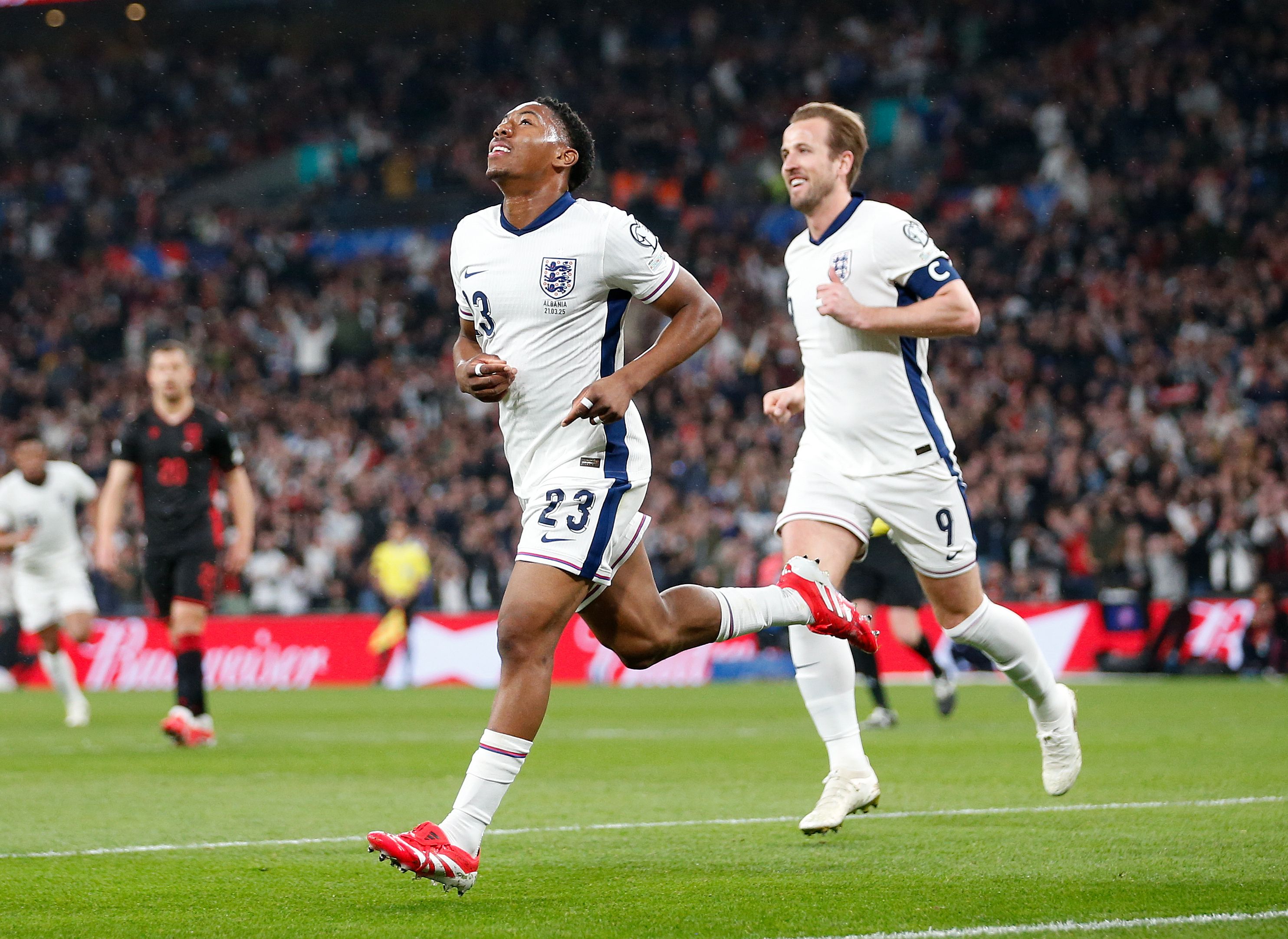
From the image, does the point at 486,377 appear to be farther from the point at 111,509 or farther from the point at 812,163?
the point at 111,509

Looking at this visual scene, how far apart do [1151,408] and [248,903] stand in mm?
18126

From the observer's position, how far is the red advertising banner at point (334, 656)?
63.4ft

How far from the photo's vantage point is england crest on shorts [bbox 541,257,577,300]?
5164mm

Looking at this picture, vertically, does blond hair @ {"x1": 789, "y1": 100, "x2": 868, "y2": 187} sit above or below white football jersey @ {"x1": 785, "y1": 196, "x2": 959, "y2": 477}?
above

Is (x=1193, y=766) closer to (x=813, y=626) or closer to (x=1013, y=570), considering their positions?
(x=813, y=626)

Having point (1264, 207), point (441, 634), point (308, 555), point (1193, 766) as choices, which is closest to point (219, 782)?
point (1193, 766)

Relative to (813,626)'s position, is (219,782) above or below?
below

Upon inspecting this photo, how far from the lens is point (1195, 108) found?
80.8 feet

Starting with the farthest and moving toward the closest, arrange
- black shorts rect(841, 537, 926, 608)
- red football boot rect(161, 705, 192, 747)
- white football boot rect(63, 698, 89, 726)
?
1. white football boot rect(63, 698, 89, 726)
2. black shorts rect(841, 537, 926, 608)
3. red football boot rect(161, 705, 192, 747)

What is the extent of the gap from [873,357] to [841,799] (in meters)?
1.67

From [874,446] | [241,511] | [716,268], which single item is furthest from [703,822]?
[716,268]

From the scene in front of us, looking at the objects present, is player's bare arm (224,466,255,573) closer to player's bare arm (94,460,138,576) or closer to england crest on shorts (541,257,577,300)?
player's bare arm (94,460,138,576)

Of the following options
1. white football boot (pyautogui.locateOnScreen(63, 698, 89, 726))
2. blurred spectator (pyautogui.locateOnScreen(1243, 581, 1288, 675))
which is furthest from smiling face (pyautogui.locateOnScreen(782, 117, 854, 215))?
blurred spectator (pyautogui.locateOnScreen(1243, 581, 1288, 675))

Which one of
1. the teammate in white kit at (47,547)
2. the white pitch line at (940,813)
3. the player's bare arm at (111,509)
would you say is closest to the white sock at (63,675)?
the teammate in white kit at (47,547)
